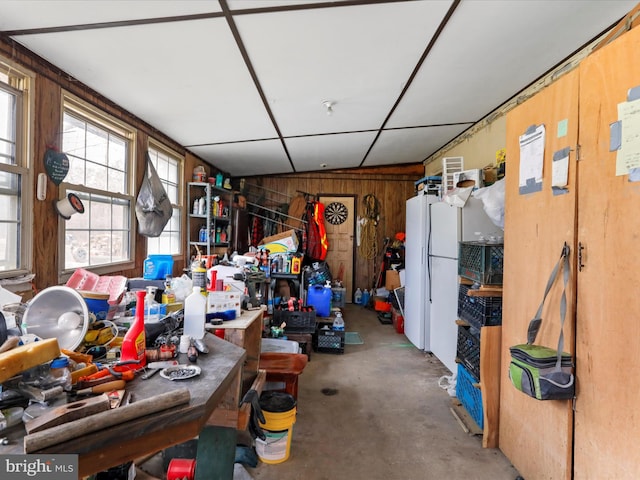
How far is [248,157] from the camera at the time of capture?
4.68m

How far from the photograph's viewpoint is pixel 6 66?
5.78 ft

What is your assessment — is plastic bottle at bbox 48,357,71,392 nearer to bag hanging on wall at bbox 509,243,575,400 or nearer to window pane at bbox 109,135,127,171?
bag hanging on wall at bbox 509,243,575,400

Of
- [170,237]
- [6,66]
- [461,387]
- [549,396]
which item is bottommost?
[461,387]

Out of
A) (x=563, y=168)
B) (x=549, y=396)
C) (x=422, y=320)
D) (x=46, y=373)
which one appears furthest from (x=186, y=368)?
(x=422, y=320)

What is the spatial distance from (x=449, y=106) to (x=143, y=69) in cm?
272

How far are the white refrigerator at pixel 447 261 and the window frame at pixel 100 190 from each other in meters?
2.95

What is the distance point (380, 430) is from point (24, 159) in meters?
2.79

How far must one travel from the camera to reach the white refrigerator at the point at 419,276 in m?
3.68

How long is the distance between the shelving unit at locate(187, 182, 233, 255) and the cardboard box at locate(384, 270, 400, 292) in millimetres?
2716

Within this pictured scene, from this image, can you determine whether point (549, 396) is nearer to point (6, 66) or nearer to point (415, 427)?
point (415, 427)

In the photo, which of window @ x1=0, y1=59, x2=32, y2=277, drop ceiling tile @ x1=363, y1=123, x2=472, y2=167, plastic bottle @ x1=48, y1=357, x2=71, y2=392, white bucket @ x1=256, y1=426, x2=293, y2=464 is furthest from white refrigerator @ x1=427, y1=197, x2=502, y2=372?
window @ x1=0, y1=59, x2=32, y2=277

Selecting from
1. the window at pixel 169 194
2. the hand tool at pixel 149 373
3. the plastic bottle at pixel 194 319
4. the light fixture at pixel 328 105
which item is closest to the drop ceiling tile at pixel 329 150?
the light fixture at pixel 328 105

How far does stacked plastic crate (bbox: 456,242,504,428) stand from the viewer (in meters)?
2.23

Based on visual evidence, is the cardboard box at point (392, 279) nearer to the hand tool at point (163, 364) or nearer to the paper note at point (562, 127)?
the paper note at point (562, 127)
